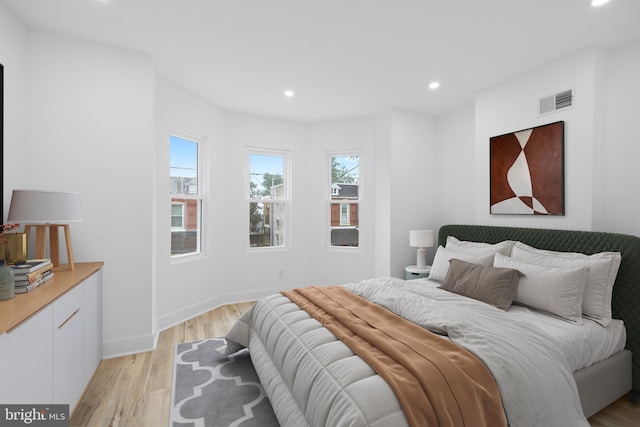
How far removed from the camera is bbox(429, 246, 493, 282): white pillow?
286 centimetres

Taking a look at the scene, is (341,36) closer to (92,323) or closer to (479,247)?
(479,247)

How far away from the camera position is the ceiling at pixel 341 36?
2.20 meters

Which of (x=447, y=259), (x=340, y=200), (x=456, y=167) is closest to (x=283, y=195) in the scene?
(x=340, y=200)

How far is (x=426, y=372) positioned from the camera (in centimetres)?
139

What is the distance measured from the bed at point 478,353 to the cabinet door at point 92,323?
99cm

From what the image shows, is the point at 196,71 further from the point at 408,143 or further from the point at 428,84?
the point at 408,143

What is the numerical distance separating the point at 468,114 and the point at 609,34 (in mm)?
1603

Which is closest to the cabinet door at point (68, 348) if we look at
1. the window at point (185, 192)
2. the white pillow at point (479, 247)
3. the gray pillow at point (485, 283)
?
the window at point (185, 192)

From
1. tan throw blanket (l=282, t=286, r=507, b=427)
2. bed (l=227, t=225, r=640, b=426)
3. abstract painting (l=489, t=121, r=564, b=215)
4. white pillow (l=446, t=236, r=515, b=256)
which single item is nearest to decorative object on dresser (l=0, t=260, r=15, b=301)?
bed (l=227, t=225, r=640, b=426)

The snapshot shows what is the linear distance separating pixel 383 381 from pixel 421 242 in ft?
9.10

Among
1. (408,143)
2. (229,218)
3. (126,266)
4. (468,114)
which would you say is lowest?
(126,266)

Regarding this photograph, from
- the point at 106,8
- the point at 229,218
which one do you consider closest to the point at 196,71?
the point at 106,8

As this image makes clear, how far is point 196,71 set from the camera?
10.4 feet

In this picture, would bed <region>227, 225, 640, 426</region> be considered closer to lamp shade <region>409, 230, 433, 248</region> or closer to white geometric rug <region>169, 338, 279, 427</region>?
white geometric rug <region>169, 338, 279, 427</region>
